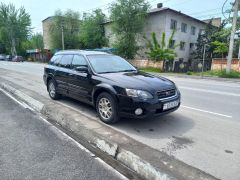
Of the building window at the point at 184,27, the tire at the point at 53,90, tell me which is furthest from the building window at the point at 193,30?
the tire at the point at 53,90

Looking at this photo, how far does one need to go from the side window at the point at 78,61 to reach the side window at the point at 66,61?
0.26 meters

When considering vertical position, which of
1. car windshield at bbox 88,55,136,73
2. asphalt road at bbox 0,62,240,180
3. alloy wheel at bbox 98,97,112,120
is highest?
car windshield at bbox 88,55,136,73

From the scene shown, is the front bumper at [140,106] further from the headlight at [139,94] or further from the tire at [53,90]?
the tire at [53,90]

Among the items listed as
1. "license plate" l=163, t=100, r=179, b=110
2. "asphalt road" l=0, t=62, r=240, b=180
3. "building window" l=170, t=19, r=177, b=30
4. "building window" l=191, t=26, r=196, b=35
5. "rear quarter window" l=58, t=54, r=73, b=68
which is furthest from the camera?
"building window" l=191, t=26, r=196, b=35

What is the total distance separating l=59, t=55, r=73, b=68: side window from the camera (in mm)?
6632

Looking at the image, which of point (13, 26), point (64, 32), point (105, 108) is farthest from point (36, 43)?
point (105, 108)

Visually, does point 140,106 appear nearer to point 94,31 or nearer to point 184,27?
point 184,27

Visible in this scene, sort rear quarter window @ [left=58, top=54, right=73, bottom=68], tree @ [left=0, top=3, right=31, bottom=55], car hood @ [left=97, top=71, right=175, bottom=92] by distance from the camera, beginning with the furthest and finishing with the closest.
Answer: tree @ [left=0, top=3, right=31, bottom=55] → rear quarter window @ [left=58, top=54, right=73, bottom=68] → car hood @ [left=97, top=71, right=175, bottom=92]

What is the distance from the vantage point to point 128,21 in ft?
99.7

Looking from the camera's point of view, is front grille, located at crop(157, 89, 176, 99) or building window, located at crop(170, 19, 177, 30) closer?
front grille, located at crop(157, 89, 176, 99)

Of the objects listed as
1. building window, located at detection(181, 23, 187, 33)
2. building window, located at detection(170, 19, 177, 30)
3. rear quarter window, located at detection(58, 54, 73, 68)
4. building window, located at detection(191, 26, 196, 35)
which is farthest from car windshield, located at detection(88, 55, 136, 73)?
building window, located at detection(191, 26, 196, 35)

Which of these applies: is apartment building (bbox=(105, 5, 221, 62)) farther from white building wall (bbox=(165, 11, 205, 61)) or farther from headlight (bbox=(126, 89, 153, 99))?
headlight (bbox=(126, 89, 153, 99))

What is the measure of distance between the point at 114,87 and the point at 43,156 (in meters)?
2.01

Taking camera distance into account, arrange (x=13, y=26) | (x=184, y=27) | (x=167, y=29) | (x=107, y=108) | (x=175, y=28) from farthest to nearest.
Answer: (x=13, y=26) → (x=184, y=27) → (x=175, y=28) → (x=167, y=29) → (x=107, y=108)
